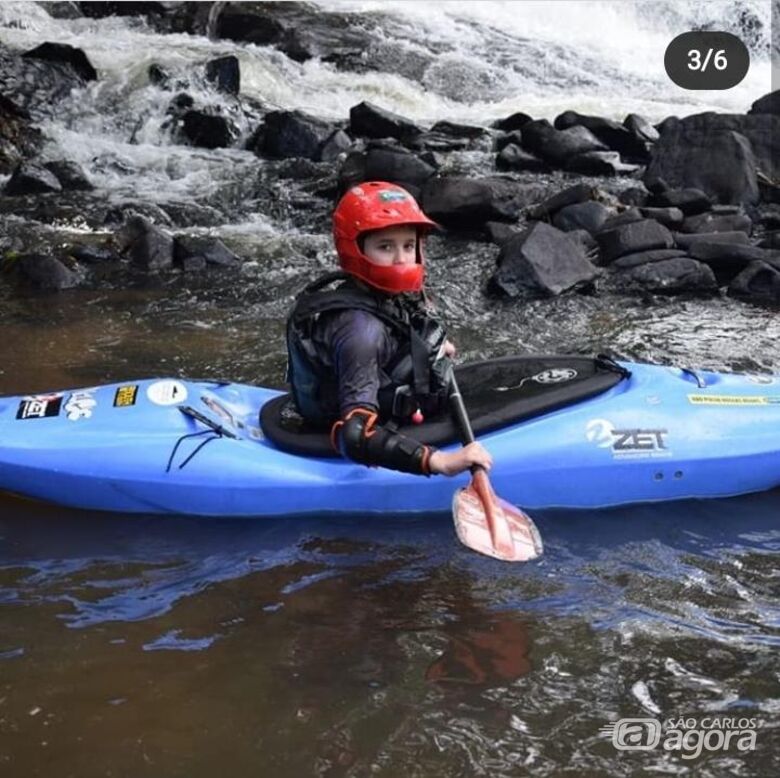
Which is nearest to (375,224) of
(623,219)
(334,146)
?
(623,219)

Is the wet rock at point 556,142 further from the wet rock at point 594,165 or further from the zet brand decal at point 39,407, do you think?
the zet brand decal at point 39,407

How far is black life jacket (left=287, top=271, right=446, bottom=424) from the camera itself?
353 centimetres

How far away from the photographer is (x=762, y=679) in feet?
8.82

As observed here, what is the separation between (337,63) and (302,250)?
594cm

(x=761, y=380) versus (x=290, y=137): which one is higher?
(x=290, y=137)

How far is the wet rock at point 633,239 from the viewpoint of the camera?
6.73m

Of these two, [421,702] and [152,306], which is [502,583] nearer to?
[421,702]

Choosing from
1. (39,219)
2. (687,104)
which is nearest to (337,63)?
(687,104)

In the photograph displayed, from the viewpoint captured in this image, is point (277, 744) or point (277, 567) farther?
point (277, 567)

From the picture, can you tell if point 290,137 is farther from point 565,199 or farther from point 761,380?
point 761,380

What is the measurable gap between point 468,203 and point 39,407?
166 inches

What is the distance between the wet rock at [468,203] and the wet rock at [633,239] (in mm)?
928

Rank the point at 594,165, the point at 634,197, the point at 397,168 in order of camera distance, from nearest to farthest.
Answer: the point at 634,197, the point at 397,168, the point at 594,165

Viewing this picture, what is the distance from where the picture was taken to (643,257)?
21.8 feet
